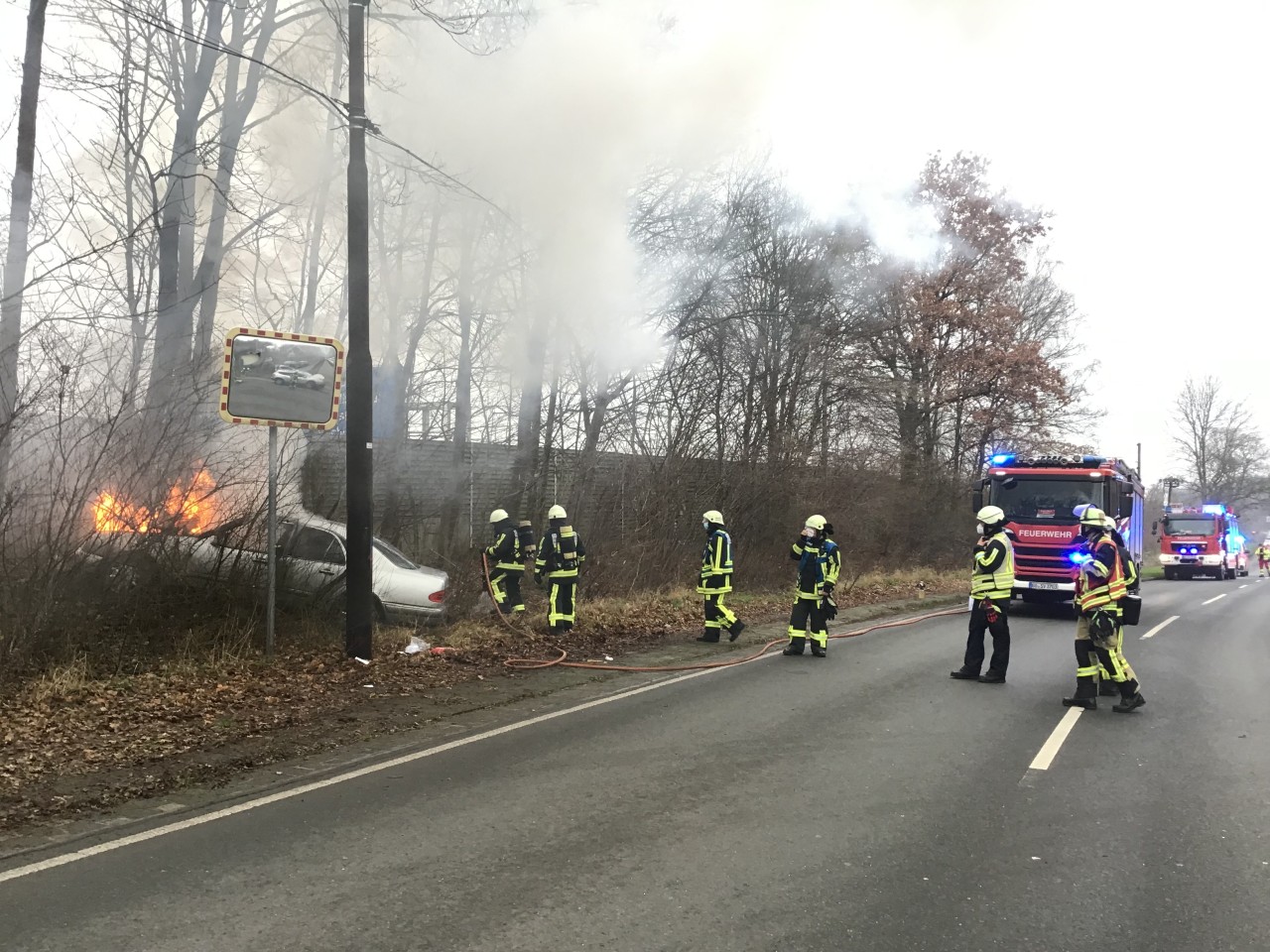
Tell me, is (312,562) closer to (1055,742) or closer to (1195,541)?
(1055,742)

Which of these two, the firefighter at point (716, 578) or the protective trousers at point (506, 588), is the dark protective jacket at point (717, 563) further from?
the protective trousers at point (506, 588)

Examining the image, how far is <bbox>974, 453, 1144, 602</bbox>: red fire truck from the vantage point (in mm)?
14406

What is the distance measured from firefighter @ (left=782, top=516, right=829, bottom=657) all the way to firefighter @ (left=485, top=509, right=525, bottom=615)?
3378 millimetres

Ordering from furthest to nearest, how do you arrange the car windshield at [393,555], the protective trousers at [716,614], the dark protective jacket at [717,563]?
the protective trousers at [716,614] < the dark protective jacket at [717,563] < the car windshield at [393,555]

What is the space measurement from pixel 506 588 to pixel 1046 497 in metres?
8.93

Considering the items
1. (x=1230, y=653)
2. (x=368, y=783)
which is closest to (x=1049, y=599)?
(x=1230, y=653)

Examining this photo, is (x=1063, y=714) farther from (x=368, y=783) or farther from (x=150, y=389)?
(x=150, y=389)

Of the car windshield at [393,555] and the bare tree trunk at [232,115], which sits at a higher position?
the bare tree trunk at [232,115]

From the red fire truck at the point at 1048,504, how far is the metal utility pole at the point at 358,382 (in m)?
10.7

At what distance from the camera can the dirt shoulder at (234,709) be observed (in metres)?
5.05

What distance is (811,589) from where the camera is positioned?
9.88 metres

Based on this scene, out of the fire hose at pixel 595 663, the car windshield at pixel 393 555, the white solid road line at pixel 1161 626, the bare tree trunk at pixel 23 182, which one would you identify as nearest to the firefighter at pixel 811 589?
the fire hose at pixel 595 663

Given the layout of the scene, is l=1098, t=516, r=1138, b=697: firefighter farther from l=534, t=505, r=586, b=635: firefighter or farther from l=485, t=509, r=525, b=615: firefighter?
l=485, t=509, r=525, b=615: firefighter

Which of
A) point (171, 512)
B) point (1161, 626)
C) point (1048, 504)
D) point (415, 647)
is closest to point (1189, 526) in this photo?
point (1161, 626)
